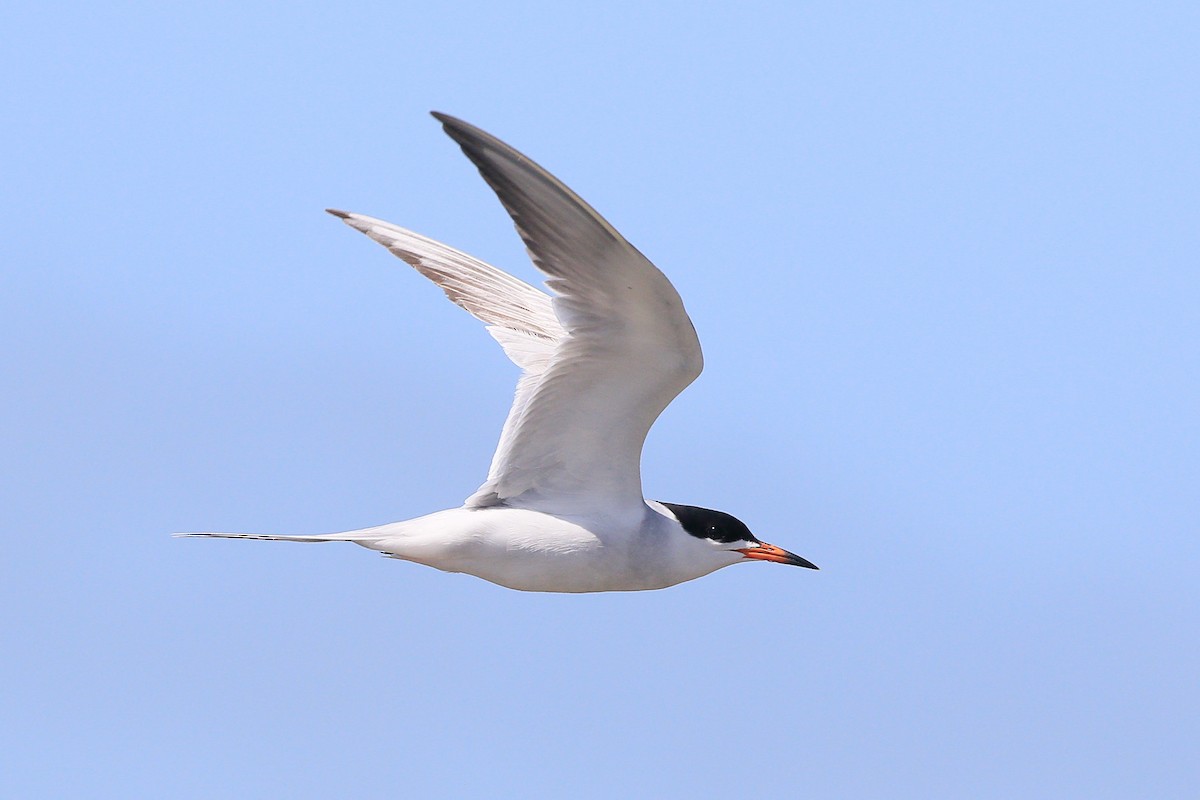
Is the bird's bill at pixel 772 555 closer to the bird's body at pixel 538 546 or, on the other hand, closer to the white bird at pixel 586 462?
the white bird at pixel 586 462

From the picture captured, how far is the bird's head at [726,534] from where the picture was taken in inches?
321

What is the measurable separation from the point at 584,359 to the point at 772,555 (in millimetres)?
1806

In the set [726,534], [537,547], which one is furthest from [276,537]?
[726,534]

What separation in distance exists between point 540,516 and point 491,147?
7.44 ft

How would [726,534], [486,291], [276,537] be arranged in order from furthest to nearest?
1. [486,291]
2. [726,534]
3. [276,537]

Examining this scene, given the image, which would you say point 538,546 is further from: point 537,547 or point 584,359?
point 584,359

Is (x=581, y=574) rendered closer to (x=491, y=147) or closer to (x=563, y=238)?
(x=563, y=238)

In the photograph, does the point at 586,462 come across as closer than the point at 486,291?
Yes

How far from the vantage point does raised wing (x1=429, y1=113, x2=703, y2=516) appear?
6.54 meters

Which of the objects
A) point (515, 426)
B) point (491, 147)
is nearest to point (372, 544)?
point (515, 426)

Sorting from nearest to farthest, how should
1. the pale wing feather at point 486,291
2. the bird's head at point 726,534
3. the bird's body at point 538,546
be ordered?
the bird's body at point 538,546, the bird's head at point 726,534, the pale wing feather at point 486,291

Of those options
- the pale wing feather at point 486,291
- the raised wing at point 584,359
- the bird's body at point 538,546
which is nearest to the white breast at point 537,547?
the bird's body at point 538,546

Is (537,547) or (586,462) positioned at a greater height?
(586,462)

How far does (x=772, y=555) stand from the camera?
8.36 m
